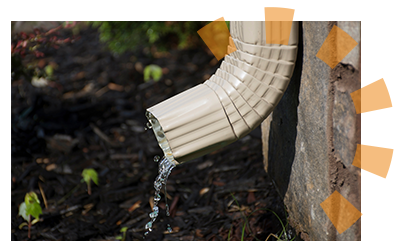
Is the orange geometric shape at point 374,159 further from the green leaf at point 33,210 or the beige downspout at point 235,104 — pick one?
the green leaf at point 33,210

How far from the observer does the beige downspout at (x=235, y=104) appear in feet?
4.15

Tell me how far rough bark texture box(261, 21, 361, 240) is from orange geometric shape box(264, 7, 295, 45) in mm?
95

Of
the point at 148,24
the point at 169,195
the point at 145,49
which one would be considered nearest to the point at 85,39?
the point at 145,49

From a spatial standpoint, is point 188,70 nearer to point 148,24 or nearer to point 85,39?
point 148,24

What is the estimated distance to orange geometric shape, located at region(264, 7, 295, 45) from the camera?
123cm

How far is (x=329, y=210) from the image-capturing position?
1357mm

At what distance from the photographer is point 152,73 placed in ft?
11.4

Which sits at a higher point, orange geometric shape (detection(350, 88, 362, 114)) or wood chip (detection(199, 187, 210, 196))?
orange geometric shape (detection(350, 88, 362, 114))

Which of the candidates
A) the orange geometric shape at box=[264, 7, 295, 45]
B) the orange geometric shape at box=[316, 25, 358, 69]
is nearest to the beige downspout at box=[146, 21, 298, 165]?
the orange geometric shape at box=[264, 7, 295, 45]

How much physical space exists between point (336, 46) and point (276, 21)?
22 cm

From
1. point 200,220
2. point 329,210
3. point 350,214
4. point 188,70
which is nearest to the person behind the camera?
point 350,214

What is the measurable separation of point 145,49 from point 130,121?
48.9 inches

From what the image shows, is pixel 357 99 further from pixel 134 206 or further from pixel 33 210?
pixel 33 210

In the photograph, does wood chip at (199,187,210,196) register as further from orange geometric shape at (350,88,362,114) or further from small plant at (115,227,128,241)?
orange geometric shape at (350,88,362,114)
